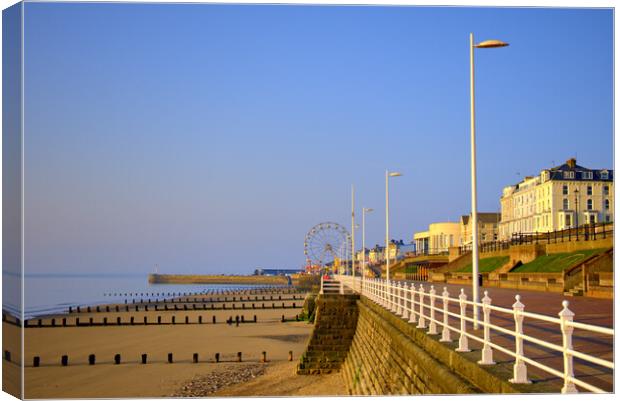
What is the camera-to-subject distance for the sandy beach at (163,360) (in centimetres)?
2762

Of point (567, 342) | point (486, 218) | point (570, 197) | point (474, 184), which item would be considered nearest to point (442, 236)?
point (486, 218)

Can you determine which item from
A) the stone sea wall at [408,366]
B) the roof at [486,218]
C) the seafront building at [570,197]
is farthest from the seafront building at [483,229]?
the stone sea wall at [408,366]

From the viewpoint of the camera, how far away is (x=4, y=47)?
13.8 m

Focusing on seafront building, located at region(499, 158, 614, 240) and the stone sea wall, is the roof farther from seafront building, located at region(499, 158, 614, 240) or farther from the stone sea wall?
the stone sea wall

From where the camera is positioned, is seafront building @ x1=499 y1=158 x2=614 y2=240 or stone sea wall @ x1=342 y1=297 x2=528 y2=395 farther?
seafront building @ x1=499 y1=158 x2=614 y2=240

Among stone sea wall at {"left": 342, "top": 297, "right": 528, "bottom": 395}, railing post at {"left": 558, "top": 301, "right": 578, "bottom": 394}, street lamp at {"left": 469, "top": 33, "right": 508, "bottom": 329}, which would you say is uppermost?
street lamp at {"left": 469, "top": 33, "right": 508, "bottom": 329}

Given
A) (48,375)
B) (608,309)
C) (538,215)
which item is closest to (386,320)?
(608,309)

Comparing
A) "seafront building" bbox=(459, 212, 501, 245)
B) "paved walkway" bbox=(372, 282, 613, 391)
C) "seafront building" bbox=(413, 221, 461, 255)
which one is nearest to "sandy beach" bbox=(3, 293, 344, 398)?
"paved walkway" bbox=(372, 282, 613, 391)

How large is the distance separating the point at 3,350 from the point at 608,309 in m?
15.8

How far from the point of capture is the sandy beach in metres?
27.6

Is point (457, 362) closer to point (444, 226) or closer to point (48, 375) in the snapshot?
point (48, 375)

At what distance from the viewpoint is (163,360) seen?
1422 inches

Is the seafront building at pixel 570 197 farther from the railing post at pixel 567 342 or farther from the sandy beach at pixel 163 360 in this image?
the railing post at pixel 567 342

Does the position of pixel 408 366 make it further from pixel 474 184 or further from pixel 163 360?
pixel 163 360
